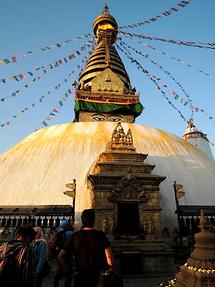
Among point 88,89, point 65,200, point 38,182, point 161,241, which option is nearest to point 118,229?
point 161,241

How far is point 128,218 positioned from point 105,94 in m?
12.9

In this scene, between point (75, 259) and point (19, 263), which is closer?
point (19, 263)

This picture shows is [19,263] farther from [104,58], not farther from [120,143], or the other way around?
[104,58]

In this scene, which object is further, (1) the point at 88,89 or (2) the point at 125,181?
(1) the point at 88,89

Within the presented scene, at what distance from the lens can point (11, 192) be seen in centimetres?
965

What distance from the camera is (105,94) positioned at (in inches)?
719

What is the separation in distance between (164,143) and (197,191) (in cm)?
343

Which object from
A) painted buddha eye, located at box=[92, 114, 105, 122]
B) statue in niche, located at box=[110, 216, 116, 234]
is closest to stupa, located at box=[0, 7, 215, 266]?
statue in niche, located at box=[110, 216, 116, 234]

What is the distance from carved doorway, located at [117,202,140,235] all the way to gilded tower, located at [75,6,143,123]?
37.0 ft

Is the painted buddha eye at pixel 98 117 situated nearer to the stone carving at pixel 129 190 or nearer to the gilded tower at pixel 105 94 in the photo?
the gilded tower at pixel 105 94

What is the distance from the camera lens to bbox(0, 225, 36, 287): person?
208 cm

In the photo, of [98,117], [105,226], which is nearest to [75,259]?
[105,226]

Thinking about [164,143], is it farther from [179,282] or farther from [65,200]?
[179,282]

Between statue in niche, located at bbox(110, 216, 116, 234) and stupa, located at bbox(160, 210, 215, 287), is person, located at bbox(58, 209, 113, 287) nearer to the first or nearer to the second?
stupa, located at bbox(160, 210, 215, 287)
